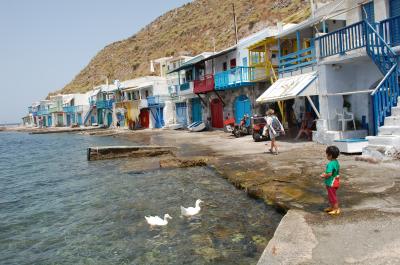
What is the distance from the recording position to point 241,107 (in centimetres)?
2906

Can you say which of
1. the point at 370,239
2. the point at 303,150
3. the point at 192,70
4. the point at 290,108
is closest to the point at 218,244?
the point at 370,239

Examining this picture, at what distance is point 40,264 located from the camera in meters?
6.92

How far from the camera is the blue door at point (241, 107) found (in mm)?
27950

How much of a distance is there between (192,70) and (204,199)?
95.3 feet

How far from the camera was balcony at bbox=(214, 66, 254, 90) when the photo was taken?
26128 millimetres

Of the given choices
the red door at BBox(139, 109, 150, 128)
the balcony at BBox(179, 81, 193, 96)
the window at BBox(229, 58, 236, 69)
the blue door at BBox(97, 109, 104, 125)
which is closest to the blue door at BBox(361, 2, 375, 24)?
the window at BBox(229, 58, 236, 69)

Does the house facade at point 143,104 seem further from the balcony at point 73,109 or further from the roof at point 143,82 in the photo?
the balcony at point 73,109

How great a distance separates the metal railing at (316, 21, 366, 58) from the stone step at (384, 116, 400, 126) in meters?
3.07

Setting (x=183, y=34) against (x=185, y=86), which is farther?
(x=183, y=34)

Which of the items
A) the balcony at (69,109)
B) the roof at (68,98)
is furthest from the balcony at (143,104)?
the roof at (68,98)

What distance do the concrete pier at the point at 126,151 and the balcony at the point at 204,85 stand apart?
12.1 meters

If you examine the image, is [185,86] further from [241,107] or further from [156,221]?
[156,221]

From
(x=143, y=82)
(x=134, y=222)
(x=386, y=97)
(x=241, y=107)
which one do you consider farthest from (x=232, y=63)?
(x=143, y=82)

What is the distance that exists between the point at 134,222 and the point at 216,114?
85.0 ft
